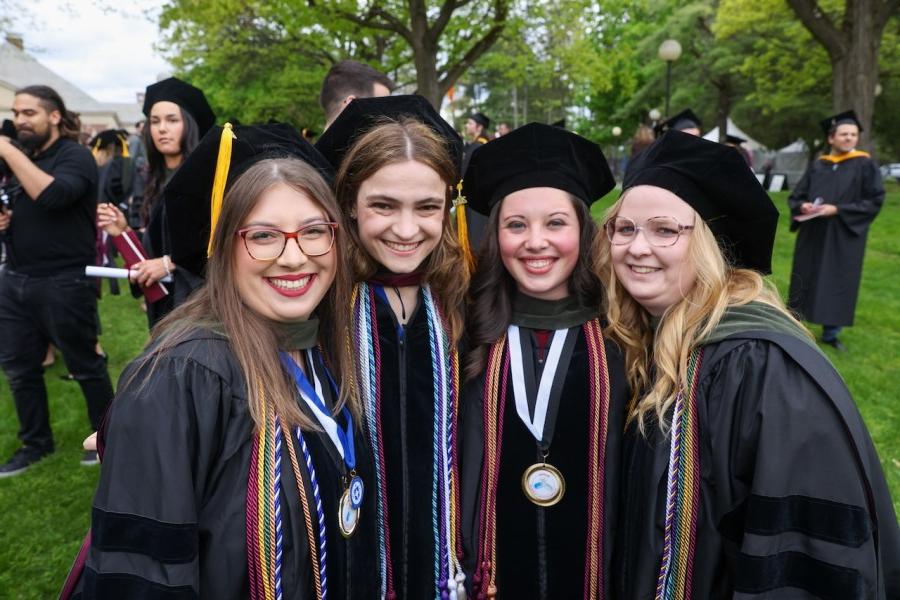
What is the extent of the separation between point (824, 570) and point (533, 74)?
54.6ft

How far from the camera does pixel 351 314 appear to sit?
2.12m

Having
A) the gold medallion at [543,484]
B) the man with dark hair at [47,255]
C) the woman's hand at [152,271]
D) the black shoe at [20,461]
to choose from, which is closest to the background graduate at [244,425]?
the gold medallion at [543,484]

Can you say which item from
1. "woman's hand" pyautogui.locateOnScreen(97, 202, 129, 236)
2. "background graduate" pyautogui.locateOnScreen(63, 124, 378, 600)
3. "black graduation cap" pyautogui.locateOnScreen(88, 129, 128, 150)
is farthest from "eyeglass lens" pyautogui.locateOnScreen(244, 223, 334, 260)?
"black graduation cap" pyautogui.locateOnScreen(88, 129, 128, 150)

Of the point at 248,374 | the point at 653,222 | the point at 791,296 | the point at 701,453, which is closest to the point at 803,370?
the point at 701,453

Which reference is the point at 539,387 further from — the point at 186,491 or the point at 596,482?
the point at 186,491

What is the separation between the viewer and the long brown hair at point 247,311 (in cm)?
163

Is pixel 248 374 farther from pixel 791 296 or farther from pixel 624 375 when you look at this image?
pixel 791 296

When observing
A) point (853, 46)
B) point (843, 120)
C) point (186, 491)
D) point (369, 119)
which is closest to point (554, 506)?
point (186, 491)

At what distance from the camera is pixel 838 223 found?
6688 millimetres

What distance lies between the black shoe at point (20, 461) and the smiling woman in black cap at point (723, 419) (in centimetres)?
397

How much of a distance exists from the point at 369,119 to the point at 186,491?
1.40 meters

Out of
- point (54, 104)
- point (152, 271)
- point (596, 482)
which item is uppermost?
point (54, 104)

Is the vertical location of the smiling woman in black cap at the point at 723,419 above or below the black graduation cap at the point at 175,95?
below

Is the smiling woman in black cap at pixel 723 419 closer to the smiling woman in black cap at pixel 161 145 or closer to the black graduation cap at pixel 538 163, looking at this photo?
the black graduation cap at pixel 538 163
